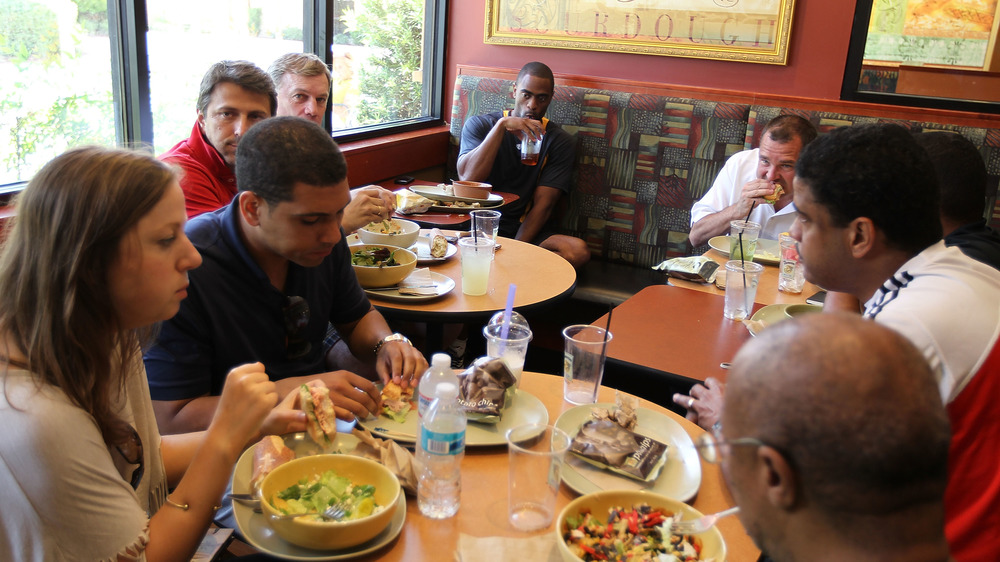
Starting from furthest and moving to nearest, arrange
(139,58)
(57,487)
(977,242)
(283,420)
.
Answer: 1. (139,58)
2. (977,242)
3. (283,420)
4. (57,487)

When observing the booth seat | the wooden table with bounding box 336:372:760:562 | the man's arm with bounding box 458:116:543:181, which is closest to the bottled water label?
the wooden table with bounding box 336:372:760:562

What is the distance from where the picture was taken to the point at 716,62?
452cm

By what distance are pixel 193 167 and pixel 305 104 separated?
874mm

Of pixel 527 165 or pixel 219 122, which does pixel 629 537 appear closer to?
pixel 219 122

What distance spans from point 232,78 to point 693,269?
184cm

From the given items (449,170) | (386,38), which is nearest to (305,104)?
(386,38)

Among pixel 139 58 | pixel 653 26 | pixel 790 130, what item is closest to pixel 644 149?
pixel 653 26

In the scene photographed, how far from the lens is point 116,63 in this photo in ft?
10.1

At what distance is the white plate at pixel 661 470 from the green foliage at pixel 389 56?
11.9 ft

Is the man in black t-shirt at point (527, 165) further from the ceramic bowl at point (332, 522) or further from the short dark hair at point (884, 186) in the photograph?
the ceramic bowl at point (332, 522)

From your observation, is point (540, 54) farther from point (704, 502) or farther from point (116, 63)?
point (704, 502)

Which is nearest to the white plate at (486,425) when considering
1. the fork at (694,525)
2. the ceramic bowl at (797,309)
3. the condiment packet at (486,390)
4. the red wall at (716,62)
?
the condiment packet at (486,390)

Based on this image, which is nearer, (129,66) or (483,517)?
(483,517)

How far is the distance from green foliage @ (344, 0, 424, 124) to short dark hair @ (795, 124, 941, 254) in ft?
11.7
